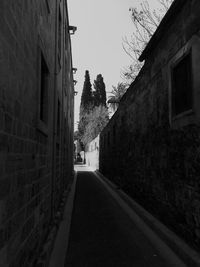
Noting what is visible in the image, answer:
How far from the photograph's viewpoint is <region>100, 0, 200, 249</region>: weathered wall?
4609mm

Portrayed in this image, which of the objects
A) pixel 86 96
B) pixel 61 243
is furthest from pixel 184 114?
pixel 86 96

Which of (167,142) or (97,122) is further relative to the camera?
(97,122)

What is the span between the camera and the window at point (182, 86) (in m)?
4.90

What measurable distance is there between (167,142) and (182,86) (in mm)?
1235

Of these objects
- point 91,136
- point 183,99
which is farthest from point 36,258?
point 91,136

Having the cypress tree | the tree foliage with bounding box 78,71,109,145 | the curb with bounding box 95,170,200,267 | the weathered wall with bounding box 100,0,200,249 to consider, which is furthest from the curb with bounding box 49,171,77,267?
the cypress tree

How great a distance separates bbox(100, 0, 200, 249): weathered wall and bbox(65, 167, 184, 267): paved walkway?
25.4 inches

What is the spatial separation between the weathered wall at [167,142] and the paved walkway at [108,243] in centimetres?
65

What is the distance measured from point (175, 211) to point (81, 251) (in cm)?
179

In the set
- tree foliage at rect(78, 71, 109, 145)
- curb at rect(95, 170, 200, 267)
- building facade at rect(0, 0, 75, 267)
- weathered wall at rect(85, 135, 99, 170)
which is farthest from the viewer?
tree foliage at rect(78, 71, 109, 145)

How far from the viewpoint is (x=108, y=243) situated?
5.48 metres

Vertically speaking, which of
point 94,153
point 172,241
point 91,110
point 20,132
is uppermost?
point 91,110

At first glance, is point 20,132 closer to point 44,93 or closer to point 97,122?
point 44,93

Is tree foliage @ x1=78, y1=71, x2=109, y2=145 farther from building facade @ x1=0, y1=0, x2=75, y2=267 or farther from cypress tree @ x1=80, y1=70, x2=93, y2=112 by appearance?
building facade @ x1=0, y1=0, x2=75, y2=267
